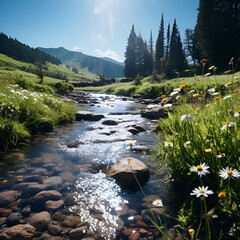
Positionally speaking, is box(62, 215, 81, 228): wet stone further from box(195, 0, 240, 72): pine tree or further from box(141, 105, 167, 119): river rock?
box(195, 0, 240, 72): pine tree

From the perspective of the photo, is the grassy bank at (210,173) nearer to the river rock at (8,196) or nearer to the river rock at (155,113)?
the river rock at (8,196)

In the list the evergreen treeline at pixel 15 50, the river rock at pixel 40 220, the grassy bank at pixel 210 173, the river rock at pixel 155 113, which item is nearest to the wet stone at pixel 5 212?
the river rock at pixel 40 220

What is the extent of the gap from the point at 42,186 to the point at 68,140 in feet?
13.3

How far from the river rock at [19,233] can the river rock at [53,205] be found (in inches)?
21.2

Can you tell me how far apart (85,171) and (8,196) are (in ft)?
5.85

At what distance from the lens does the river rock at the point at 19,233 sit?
2.95 m

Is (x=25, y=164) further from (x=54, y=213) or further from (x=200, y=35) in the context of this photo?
(x=200, y=35)

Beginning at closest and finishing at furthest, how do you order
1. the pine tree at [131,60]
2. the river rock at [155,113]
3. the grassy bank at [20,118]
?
1. the grassy bank at [20,118]
2. the river rock at [155,113]
3. the pine tree at [131,60]

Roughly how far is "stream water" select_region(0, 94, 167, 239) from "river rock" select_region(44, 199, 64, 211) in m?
0.19

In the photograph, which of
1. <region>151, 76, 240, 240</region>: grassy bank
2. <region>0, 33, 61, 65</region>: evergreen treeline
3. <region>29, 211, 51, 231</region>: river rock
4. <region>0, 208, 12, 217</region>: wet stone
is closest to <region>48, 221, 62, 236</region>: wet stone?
<region>29, 211, 51, 231</region>: river rock

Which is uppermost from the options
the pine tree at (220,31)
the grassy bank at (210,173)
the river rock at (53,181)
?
the pine tree at (220,31)

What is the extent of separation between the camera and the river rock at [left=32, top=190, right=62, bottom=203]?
3.97 m

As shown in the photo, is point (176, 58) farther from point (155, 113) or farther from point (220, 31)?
point (155, 113)

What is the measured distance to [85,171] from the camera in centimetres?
543
